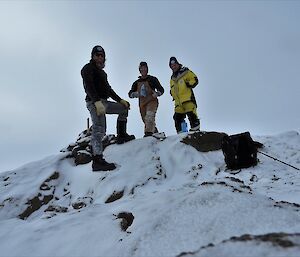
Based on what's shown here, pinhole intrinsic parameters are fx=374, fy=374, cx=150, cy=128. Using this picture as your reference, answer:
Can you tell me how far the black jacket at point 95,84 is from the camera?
692 cm

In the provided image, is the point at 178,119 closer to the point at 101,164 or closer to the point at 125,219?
the point at 101,164

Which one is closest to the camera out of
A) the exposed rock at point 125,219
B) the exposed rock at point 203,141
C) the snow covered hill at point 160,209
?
the snow covered hill at point 160,209

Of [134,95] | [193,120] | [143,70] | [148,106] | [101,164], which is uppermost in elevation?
[143,70]

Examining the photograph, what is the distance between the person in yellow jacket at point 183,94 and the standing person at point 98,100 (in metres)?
2.00

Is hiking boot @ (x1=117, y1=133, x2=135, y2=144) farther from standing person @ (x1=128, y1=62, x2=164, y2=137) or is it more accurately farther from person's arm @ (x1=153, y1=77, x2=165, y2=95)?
person's arm @ (x1=153, y1=77, x2=165, y2=95)

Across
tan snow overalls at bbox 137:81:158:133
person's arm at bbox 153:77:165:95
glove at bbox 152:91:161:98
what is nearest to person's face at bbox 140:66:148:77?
tan snow overalls at bbox 137:81:158:133

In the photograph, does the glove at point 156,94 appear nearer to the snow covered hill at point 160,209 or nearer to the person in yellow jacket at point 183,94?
the person in yellow jacket at point 183,94

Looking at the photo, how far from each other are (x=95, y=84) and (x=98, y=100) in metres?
0.51

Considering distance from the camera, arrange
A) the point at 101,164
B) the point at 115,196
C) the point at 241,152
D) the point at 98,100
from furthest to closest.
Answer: the point at 101,164, the point at 98,100, the point at 241,152, the point at 115,196

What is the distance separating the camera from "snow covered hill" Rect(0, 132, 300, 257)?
283 cm

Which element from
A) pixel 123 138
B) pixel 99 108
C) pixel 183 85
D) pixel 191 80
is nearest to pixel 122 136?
pixel 123 138

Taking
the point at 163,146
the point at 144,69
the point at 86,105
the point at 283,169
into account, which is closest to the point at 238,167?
the point at 283,169

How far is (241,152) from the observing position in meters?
6.54

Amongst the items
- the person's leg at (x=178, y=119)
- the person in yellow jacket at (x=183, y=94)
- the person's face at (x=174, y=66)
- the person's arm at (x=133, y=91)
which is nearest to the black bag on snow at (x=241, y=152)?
the person in yellow jacket at (x=183, y=94)
